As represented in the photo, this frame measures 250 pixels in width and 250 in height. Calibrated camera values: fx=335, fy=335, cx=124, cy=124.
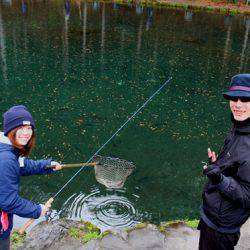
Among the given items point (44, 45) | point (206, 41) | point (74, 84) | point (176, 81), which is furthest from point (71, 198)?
point (206, 41)

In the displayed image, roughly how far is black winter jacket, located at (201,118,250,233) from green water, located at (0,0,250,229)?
10.8ft

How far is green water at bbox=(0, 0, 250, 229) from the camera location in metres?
7.33

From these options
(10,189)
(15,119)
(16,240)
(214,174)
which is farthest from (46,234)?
(214,174)

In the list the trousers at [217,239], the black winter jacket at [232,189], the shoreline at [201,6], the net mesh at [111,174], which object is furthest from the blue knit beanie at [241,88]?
the shoreline at [201,6]

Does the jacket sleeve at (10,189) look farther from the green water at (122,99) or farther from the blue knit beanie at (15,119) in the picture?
the green water at (122,99)

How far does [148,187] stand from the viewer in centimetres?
771

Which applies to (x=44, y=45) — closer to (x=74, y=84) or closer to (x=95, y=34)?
(x=95, y=34)

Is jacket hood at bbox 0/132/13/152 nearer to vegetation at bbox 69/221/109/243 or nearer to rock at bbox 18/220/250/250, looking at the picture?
rock at bbox 18/220/250/250

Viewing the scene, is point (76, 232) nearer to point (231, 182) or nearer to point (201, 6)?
point (231, 182)

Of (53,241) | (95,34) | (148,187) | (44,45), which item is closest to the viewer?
(53,241)

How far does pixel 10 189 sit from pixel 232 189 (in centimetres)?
211

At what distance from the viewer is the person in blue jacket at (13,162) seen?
3.21 meters

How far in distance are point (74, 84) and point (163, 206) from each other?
7.87m

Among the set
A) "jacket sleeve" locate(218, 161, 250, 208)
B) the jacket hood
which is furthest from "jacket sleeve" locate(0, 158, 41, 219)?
"jacket sleeve" locate(218, 161, 250, 208)
